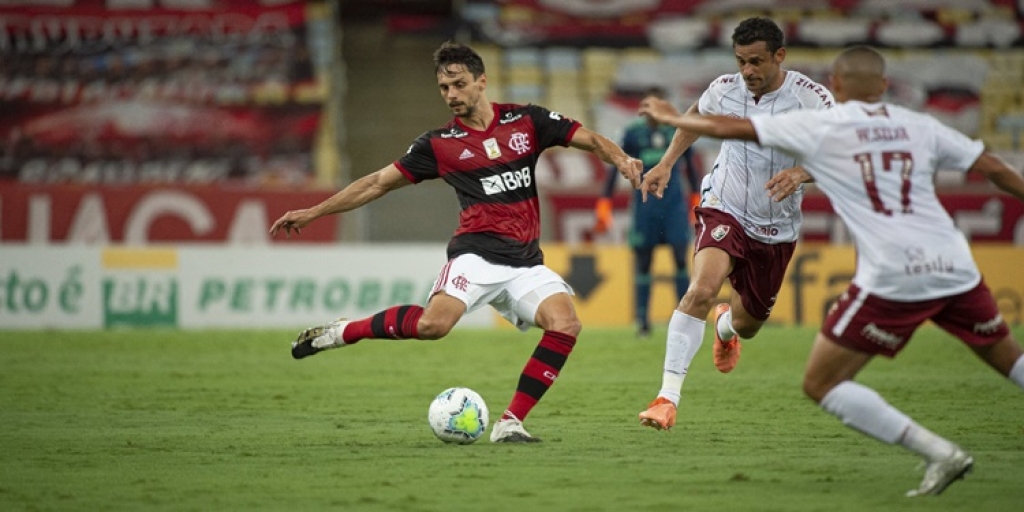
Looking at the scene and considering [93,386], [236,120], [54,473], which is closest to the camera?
[54,473]

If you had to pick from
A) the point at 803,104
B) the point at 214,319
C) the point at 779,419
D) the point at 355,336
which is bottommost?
the point at 214,319

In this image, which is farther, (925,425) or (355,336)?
(925,425)

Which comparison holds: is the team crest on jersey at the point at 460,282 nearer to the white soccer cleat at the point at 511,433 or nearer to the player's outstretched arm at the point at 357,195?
the player's outstretched arm at the point at 357,195

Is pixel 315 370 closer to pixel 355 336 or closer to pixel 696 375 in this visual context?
pixel 696 375

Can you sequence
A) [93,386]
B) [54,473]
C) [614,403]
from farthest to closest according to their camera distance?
[93,386], [614,403], [54,473]

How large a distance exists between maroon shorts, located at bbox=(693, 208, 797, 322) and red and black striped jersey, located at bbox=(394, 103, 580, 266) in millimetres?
1068

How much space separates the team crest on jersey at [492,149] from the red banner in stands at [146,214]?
1140 centimetres

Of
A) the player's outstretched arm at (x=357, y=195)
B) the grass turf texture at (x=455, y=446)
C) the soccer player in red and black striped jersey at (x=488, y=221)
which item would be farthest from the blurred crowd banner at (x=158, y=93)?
the soccer player in red and black striped jersey at (x=488, y=221)

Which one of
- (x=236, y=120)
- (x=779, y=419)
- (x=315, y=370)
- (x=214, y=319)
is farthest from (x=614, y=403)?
(x=236, y=120)

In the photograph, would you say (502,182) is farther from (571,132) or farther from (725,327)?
(725,327)

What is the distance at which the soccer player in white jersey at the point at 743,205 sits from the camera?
8.23 metres

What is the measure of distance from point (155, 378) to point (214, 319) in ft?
20.4

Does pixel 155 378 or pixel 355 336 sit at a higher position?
pixel 355 336

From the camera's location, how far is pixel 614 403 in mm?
9906
